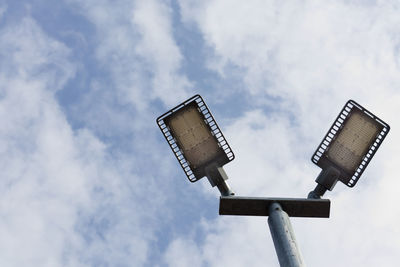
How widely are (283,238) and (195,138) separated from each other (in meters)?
2.84

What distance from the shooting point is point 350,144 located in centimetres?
940

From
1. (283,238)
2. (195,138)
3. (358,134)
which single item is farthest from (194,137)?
(358,134)

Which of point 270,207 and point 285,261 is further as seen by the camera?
point 270,207

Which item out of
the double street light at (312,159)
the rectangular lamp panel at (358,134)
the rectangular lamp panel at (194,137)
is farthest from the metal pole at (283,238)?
the rectangular lamp panel at (358,134)

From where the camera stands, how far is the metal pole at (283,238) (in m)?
7.27

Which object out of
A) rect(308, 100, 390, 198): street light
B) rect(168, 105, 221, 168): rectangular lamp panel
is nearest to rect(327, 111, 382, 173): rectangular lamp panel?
rect(308, 100, 390, 198): street light

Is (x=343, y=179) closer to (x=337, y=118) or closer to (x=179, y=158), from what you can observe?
(x=337, y=118)

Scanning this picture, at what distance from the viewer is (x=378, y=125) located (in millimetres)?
9336

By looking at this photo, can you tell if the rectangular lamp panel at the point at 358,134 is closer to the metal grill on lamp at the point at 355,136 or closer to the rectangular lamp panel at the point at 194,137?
the metal grill on lamp at the point at 355,136

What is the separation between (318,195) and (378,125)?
172 cm

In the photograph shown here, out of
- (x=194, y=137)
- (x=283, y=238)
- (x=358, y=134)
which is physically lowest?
(x=283, y=238)

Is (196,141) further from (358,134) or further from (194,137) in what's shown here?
(358,134)

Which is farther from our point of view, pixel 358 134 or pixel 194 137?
pixel 194 137

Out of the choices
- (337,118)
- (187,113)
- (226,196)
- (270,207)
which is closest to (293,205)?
(270,207)
